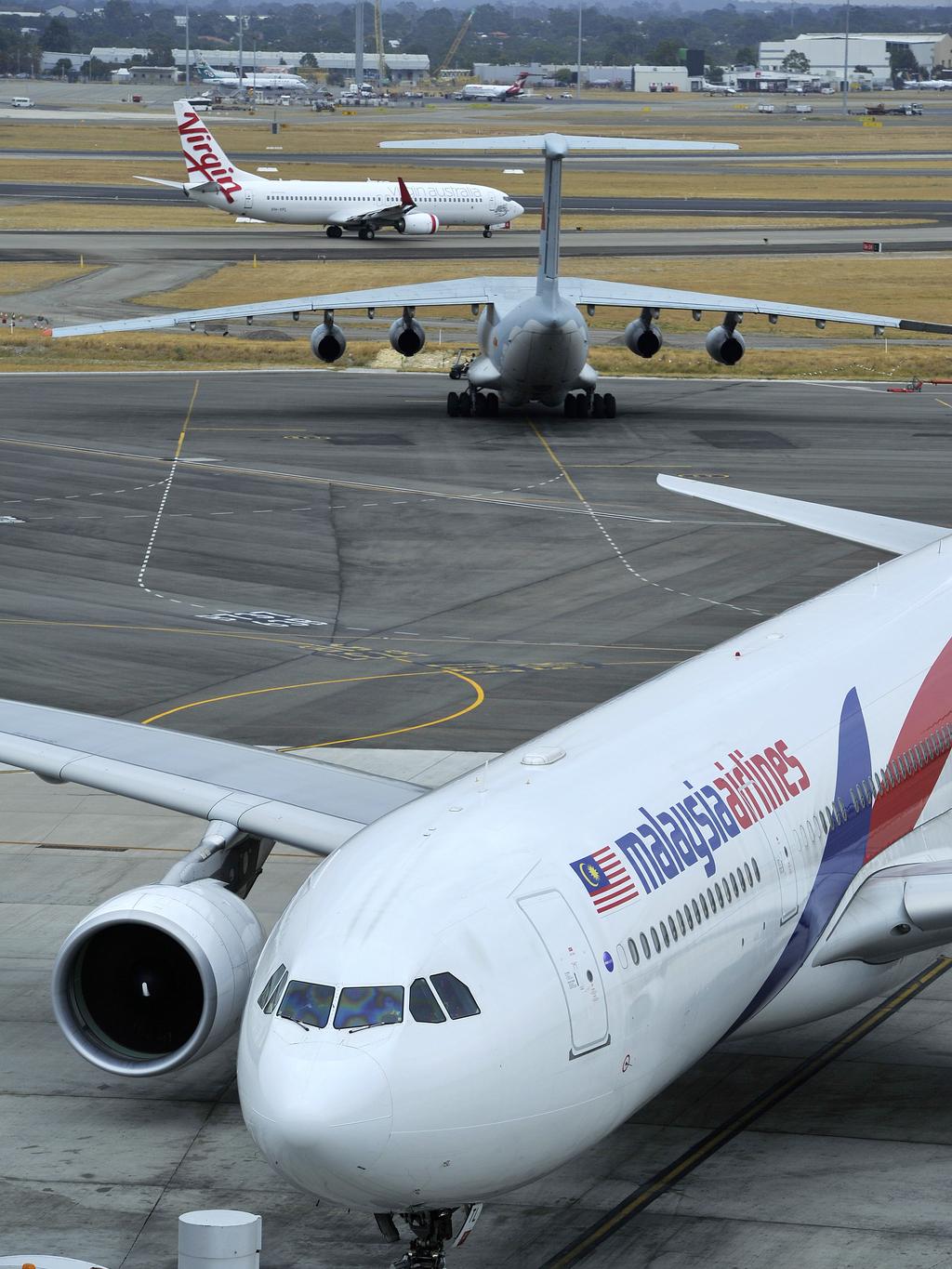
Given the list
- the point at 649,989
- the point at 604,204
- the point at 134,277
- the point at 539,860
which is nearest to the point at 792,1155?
the point at 649,989

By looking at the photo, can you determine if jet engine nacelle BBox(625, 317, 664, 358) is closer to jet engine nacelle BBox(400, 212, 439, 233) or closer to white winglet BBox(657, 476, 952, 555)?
white winglet BBox(657, 476, 952, 555)

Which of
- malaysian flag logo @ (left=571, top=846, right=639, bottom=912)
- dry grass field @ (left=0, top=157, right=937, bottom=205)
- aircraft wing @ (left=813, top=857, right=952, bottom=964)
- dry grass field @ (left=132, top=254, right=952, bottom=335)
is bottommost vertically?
dry grass field @ (left=132, top=254, right=952, bottom=335)

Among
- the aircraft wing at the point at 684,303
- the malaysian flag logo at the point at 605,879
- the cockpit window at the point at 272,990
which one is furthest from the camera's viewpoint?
the aircraft wing at the point at 684,303

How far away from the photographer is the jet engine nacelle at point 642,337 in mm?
74312

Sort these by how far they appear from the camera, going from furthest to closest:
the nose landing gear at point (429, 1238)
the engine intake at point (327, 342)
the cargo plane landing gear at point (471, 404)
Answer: the engine intake at point (327, 342)
the cargo plane landing gear at point (471, 404)
the nose landing gear at point (429, 1238)

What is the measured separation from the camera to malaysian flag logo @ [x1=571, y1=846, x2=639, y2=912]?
50.6 feet

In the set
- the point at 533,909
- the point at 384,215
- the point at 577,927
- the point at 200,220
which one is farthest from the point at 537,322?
the point at 200,220

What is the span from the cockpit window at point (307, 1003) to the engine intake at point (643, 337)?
2438 inches

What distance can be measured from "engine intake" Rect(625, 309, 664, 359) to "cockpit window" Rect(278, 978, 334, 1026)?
203 ft

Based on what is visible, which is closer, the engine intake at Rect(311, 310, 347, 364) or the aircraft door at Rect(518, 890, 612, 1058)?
the aircraft door at Rect(518, 890, 612, 1058)

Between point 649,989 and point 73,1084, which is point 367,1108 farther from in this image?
point 73,1084

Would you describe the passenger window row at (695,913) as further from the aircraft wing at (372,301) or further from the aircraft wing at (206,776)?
the aircraft wing at (372,301)

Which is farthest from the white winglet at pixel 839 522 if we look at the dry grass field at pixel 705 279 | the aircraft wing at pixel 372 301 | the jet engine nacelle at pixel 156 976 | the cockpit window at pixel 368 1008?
the dry grass field at pixel 705 279

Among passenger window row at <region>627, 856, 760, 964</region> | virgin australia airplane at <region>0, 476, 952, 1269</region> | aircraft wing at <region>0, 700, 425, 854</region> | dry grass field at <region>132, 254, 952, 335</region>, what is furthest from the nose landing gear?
dry grass field at <region>132, 254, 952, 335</region>
